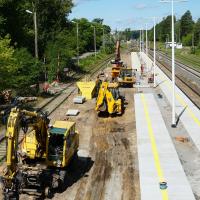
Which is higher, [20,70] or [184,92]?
[20,70]

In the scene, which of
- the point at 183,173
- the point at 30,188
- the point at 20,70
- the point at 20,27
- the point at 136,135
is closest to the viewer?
the point at 30,188

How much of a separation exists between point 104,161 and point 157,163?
2.86m

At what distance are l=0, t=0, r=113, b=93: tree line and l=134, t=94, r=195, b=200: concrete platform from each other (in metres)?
10.7

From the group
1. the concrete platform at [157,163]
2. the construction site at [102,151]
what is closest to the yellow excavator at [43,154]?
the construction site at [102,151]

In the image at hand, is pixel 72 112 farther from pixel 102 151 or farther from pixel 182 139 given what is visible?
pixel 182 139

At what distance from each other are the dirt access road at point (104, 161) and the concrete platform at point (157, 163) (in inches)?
17.4

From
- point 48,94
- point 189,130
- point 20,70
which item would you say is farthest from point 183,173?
point 48,94

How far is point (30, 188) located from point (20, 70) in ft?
77.2

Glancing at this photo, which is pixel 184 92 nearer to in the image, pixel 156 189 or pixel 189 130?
pixel 189 130

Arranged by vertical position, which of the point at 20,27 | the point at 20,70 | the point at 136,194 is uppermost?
the point at 20,27

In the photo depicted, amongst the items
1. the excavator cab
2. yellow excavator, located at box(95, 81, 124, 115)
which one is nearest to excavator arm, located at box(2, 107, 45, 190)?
the excavator cab

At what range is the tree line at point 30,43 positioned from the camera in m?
37.3

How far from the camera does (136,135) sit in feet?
99.1

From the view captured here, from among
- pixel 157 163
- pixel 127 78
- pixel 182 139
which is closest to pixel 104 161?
pixel 157 163
